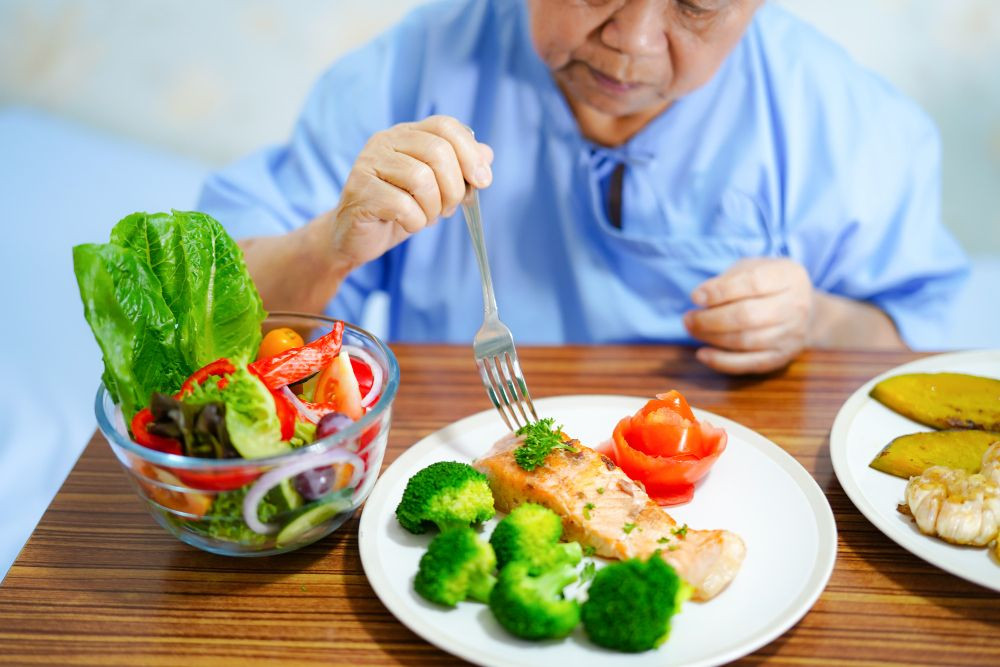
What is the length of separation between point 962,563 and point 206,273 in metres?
0.99

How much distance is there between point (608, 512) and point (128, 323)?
615mm

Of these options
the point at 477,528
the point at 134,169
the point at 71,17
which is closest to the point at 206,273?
the point at 477,528

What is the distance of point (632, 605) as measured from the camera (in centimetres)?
91

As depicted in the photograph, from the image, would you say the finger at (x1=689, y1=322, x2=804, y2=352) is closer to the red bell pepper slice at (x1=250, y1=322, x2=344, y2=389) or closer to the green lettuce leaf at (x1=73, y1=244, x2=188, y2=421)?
the red bell pepper slice at (x1=250, y1=322, x2=344, y2=389)

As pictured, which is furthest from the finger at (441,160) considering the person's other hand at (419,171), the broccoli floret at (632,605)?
the broccoli floret at (632,605)

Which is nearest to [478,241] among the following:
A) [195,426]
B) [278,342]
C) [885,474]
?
[278,342]

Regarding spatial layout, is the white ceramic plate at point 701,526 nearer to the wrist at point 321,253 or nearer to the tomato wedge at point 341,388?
the tomato wedge at point 341,388

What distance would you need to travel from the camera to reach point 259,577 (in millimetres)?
1088

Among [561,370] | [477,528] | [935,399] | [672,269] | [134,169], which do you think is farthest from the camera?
[134,169]

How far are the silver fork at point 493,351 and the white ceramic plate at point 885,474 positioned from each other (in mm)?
442

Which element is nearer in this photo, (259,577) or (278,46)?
(259,577)

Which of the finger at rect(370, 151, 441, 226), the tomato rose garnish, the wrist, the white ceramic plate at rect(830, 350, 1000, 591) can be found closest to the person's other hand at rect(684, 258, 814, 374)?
the white ceramic plate at rect(830, 350, 1000, 591)

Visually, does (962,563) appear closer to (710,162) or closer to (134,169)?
(710,162)

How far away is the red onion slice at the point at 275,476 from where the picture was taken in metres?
0.96
